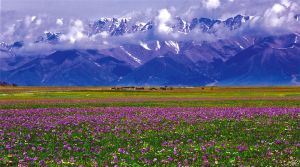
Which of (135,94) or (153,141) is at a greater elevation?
(135,94)

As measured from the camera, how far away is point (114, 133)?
84.6 feet

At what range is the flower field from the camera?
18.2 metres

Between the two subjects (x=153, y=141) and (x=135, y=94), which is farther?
(x=135, y=94)

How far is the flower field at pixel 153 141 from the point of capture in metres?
18.2

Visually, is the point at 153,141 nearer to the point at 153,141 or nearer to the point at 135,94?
the point at 153,141

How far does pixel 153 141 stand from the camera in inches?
922

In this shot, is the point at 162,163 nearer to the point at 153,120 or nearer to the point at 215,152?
the point at 215,152

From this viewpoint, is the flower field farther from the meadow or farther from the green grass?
the green grass

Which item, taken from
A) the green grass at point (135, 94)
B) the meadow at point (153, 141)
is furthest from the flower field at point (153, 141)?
the green grass at point (135, 94)

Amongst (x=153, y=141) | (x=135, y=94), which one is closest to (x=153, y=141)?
(x=153, y=141)

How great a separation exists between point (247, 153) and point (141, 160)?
174 inches

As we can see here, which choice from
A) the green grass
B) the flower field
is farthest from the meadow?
the green grass

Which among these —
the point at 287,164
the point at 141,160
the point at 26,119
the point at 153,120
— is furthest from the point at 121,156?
the point at 26,119

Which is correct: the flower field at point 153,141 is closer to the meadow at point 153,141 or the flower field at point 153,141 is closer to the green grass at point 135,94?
the meadow at point 153,141
